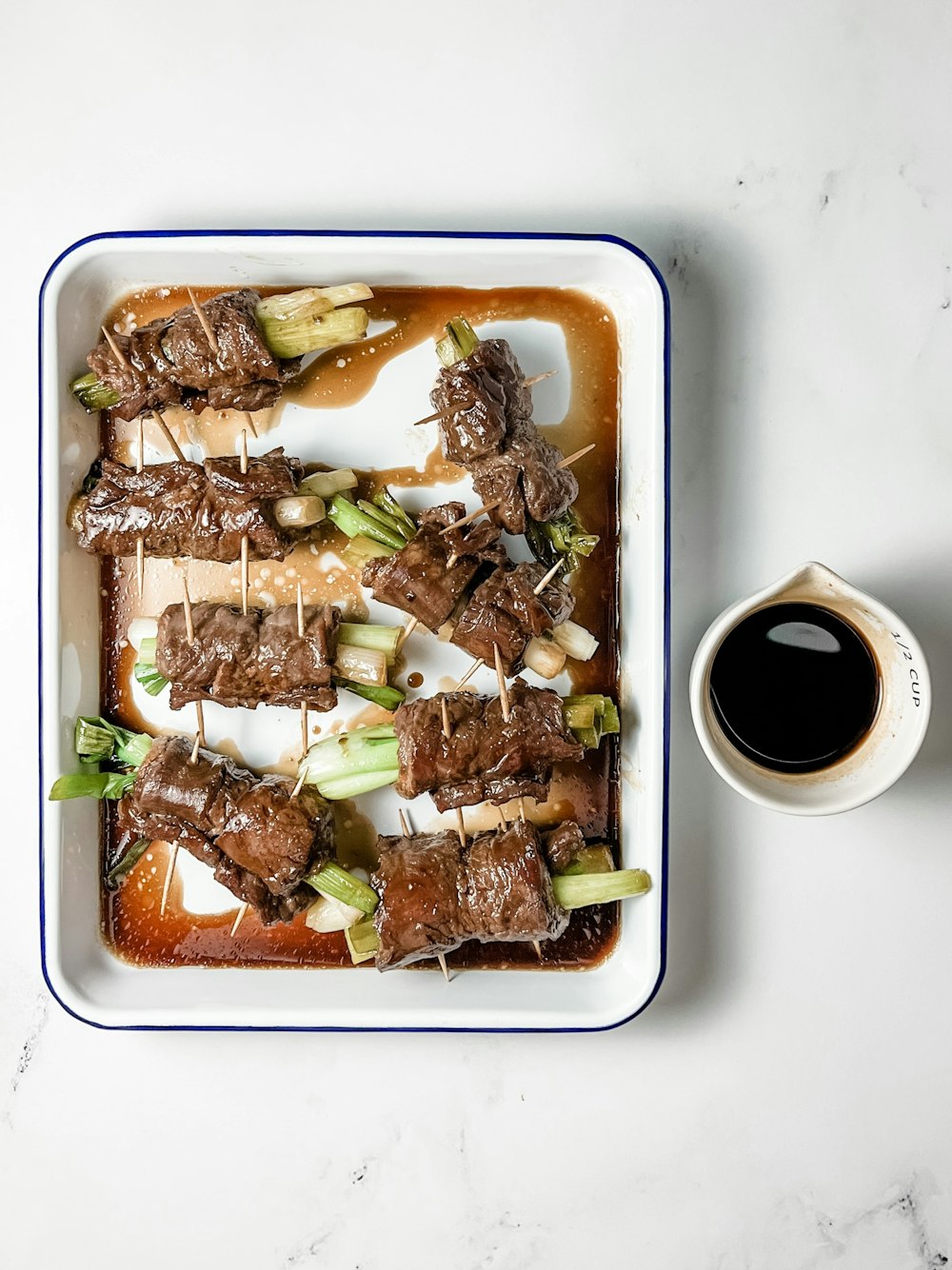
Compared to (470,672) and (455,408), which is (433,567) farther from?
(455,408)

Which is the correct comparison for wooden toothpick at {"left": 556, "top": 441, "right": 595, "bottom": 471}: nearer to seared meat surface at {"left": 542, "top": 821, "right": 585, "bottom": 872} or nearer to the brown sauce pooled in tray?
the brown sauce pooled in tray

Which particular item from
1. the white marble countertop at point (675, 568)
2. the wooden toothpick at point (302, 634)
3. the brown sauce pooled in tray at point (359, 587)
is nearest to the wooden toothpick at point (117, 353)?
the brown sauce pooled in tray at point (359, 587)

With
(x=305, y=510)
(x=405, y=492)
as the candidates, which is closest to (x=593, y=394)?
(x=405, y=492)

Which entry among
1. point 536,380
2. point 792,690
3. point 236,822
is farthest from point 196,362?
point 792,690

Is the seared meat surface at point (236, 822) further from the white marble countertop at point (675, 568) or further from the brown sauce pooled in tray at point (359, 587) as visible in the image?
the white marble countertop at point (675, 568)

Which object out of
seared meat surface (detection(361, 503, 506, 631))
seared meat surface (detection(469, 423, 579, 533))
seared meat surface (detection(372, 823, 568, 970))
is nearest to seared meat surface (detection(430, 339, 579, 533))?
seared meat surface (detection(469, 423, 579, 533))

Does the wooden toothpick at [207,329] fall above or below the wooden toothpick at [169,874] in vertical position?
above

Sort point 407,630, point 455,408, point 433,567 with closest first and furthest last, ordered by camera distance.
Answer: point 455,408 < point 433,567 < point 407,630
